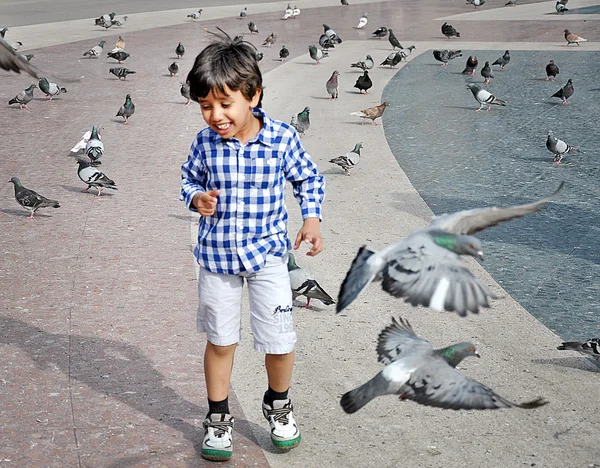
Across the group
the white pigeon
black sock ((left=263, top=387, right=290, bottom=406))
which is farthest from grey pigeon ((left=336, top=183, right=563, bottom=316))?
the white pigeon

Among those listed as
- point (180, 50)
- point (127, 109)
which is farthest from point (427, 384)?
point (180, 50)

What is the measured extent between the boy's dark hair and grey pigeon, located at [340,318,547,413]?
48.8 inches

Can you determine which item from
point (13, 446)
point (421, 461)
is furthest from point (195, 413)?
point (421, 461)

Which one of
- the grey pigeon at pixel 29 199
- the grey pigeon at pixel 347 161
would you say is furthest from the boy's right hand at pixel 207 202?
the grey pigeon at pixel 347 161

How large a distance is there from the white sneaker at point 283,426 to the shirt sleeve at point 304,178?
900 millimetres

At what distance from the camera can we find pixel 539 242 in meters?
7.31

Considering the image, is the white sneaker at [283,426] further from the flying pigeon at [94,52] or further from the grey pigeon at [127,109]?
the flying pigeon at [94,52]

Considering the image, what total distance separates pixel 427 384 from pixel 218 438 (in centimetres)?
109

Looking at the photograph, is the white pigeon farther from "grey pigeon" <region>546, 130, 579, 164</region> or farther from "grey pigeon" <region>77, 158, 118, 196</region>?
"grey pigeon" <region>77, 158, 118, 196</region>

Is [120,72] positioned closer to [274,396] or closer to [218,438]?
[274,396]

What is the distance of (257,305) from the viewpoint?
397 centimetres

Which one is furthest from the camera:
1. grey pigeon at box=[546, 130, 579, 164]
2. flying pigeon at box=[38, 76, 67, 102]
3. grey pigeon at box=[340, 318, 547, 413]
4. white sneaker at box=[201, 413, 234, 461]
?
flying pigeon at box=[38, 76, 67, 102]

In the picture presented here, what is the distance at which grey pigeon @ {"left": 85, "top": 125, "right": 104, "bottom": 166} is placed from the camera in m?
9.55

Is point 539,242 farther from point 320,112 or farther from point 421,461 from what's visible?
point 320,112
